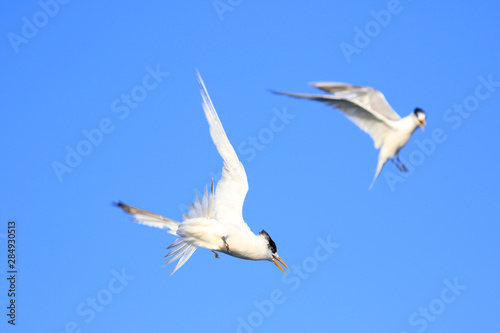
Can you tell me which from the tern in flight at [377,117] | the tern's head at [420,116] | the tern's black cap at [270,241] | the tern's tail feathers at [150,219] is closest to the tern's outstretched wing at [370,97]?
the tern in flight at [377,117]

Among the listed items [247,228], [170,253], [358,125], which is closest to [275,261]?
[247,228]

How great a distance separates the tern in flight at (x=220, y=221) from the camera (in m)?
8.77

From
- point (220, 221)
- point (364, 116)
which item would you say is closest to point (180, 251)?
point (220, 221)

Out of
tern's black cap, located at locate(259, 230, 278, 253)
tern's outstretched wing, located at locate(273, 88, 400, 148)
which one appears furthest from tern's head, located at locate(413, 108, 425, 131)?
tern's black cap, located at locate(259, 230, 278, 253)

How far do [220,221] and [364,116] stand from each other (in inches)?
102

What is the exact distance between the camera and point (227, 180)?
10195 mm

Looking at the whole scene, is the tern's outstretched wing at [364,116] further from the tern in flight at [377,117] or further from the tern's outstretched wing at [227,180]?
the tern's outstretched wing at [227,180]

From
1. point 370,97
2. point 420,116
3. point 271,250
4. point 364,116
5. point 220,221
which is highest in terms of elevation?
point 370,97

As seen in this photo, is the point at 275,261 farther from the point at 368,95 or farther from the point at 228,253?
→ the point at 368,95

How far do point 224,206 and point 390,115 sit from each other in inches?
111

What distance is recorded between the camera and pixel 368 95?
968 cm

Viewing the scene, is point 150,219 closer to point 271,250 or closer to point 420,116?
point 271,250

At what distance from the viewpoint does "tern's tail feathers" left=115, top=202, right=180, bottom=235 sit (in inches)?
→ 334

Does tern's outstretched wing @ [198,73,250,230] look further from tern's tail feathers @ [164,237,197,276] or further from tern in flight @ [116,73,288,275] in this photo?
tern's tail feathers @ [164,237,197,276]
